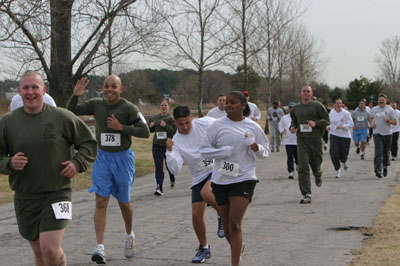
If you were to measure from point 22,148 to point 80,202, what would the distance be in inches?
270

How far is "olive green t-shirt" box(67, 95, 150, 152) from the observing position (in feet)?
22.5

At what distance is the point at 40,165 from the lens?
15.2 ft

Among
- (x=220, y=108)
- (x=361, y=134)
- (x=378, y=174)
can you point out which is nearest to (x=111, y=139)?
(x=220, y=108)

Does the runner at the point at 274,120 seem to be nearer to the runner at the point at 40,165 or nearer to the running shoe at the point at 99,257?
the running shoe at the point at 99,257

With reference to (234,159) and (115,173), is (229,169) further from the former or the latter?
(115,173)

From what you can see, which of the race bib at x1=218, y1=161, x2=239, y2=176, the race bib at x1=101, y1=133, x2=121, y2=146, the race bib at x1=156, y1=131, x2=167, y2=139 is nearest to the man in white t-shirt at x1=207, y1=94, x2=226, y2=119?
the race bib at x1=156, y1=131, x2=167, y2=139

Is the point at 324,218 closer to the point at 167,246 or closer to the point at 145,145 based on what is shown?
the point at 167,246

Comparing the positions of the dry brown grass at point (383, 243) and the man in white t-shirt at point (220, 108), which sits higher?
the man in white t-shirt at point (220, 108)

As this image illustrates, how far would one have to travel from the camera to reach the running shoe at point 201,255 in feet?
21.2

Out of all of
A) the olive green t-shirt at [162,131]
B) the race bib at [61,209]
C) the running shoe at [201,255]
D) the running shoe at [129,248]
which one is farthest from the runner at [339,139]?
the race bib at [61,209]

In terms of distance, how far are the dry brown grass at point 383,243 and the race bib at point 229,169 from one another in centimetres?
173

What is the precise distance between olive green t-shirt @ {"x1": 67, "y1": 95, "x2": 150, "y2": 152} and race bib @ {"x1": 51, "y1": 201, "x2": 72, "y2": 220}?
2.14 m

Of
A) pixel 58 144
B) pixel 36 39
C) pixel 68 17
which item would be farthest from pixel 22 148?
pixel 68 17

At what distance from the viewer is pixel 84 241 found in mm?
7602
